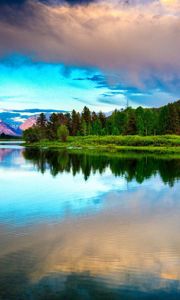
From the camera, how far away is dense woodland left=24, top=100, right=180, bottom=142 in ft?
419

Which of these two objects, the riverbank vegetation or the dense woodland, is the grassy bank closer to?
the riverbank vegetation

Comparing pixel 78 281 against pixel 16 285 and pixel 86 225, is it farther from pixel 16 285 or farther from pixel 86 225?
pixel 86 225

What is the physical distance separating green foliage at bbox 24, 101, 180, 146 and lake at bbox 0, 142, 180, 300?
8067cm

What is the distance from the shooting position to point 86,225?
690 inches

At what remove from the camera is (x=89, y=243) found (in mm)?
14695

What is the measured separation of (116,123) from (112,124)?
1843mm

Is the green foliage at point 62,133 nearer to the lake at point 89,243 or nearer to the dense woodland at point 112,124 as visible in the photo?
the dense woodland at point 112,124

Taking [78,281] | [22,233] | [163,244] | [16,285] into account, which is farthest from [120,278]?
A: [22,233]

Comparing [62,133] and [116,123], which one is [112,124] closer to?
[116,123]

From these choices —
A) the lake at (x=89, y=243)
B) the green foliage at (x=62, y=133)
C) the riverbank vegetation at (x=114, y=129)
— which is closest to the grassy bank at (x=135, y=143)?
the riverbank vegetation at (x=114, y=129)

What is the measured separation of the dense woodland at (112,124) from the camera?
12775 cm

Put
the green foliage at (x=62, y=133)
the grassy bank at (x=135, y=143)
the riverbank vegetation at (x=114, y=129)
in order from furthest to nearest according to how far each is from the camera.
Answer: the green foliage at (x=62, y=133) → the riverbank vegetation at (x=114, y=129) → the grassy bank at (x=135, y=143)

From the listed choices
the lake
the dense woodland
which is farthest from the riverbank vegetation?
the lake

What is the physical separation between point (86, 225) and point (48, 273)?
6409 mm
